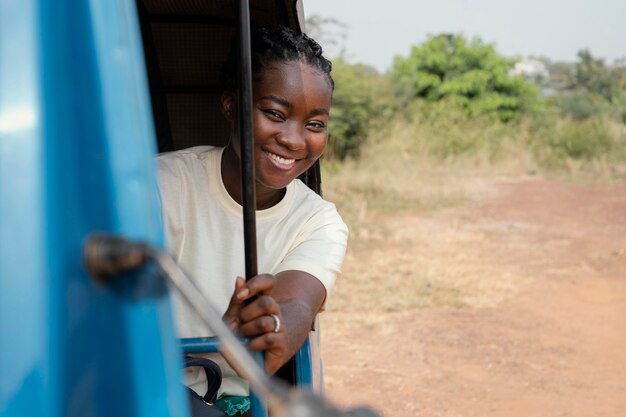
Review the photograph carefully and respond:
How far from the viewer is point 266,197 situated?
7.04 feet

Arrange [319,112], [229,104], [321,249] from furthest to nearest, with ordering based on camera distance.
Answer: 1. [229,104]
2. [319,112]
3. [321,249]

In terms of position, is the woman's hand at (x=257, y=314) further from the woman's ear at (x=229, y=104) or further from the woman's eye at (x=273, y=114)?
the woman's ear at (x=229, y=104)

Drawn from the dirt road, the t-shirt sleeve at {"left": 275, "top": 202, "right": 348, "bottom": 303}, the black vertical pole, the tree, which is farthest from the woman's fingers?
the tree

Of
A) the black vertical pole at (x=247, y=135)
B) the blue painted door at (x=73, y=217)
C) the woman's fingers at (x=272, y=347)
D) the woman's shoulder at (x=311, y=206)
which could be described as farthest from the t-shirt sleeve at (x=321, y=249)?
the blue painted door at (x=73, y=217)

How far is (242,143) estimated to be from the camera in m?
1.33

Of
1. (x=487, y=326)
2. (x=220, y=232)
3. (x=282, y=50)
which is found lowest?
(x=487, y=326)

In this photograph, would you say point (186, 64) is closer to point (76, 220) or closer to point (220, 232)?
point (220, 232)

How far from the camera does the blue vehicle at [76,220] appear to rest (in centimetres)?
87

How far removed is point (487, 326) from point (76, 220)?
5564 mm

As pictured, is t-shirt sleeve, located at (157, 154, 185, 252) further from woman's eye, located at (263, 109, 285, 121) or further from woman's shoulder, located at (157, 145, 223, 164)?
woman's eye, located at (263, 109, 285, 121)

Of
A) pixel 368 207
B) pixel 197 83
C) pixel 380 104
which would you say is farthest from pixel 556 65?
pixel 197 83

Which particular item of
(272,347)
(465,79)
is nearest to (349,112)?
(465,79)

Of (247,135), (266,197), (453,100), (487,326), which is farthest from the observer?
(453,100)

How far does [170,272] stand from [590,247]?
29.5 ft
